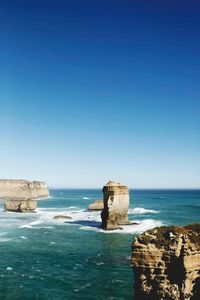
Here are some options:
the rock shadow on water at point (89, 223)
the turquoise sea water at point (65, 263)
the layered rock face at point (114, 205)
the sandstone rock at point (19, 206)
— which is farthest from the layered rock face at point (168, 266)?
the sandstone rock at point (19, 206)

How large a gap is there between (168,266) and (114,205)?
166 feet

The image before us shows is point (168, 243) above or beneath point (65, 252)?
above

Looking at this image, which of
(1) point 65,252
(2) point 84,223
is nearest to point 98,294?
(1) point 65,252

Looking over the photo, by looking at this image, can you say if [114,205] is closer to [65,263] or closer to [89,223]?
[89,223]

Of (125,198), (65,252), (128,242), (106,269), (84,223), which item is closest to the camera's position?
(106,269)

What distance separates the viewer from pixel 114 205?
Result: 7488cm

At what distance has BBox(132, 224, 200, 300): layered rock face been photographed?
78.3 feet

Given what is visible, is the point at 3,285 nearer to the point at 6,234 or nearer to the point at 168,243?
the point at 168,243

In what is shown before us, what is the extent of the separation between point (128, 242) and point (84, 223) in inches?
995

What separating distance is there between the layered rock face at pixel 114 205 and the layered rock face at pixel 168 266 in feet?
159

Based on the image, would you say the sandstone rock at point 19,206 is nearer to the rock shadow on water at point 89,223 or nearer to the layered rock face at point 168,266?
the rock shadow on water at point 89,223

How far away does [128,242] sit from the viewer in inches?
2349

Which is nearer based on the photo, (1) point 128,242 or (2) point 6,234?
(1) point 128,242

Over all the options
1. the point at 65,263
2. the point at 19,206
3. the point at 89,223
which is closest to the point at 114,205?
the point at 89,223
